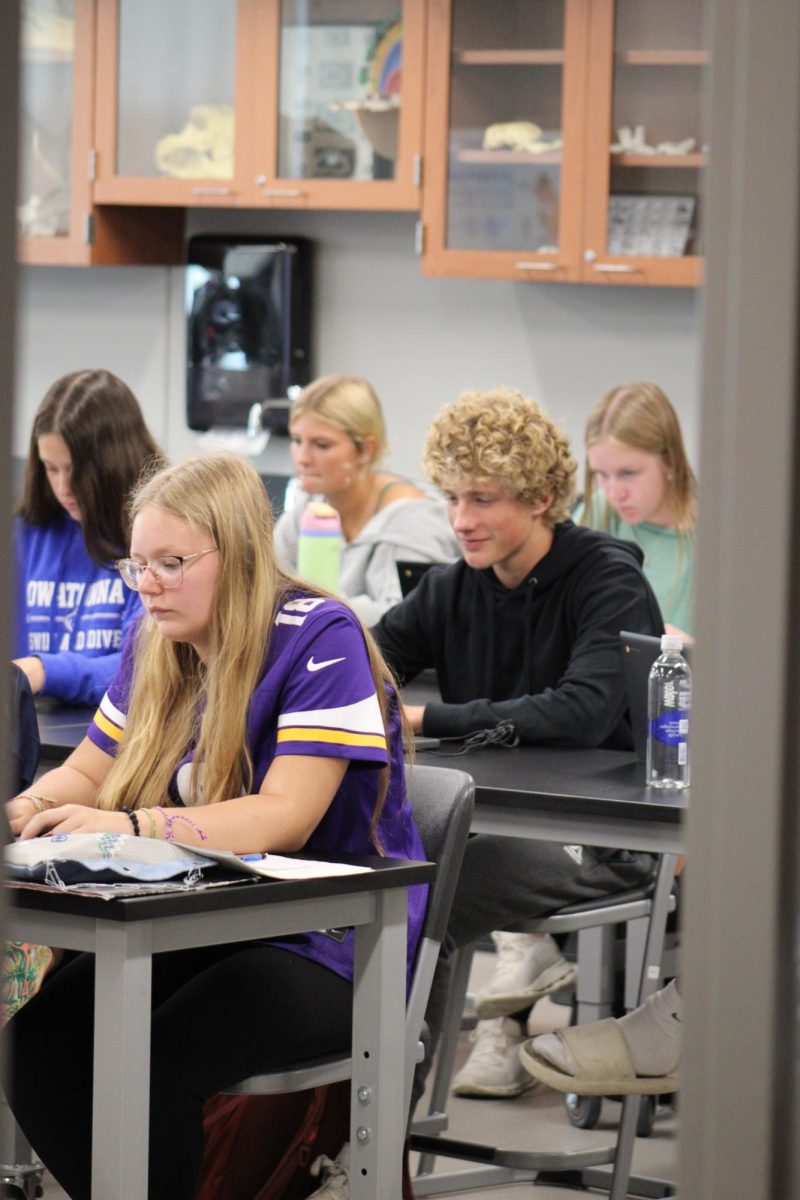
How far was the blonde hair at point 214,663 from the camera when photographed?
7.27ft

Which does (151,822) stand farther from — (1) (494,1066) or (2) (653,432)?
(2) (653,432)

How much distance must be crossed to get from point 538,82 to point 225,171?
3.13 ft

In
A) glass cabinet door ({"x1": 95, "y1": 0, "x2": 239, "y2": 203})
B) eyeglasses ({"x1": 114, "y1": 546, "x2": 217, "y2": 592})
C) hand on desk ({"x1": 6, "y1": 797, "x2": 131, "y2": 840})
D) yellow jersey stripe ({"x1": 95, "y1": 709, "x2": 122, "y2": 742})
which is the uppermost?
glass cabinet door ({"x1": 95, "y1": 0, "x2": 239, "y2": 203})

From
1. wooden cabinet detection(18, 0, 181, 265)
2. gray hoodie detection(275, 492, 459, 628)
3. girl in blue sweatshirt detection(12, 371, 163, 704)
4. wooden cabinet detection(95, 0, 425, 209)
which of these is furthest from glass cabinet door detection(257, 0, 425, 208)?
girl in blue sweatshirt detection(12, 371, 163, 704)

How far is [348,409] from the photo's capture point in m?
4.37

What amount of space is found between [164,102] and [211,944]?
149 inches

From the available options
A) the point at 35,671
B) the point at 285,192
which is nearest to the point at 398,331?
the point at 285,192

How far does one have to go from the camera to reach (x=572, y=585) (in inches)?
118

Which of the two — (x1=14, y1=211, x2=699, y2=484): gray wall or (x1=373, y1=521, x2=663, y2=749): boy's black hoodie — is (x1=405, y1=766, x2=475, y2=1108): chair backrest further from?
(x1=14, y1=211, x2=699, y2=484): gray wall

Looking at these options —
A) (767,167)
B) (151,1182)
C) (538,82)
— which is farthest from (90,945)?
(538,82)

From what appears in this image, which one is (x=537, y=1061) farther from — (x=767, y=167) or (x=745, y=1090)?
(x=767, y=167)

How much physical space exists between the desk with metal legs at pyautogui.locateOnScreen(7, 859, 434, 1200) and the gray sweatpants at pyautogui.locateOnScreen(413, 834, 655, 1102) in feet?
2.15

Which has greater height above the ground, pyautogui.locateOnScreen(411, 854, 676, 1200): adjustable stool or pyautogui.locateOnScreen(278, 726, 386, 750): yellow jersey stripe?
pyautogui.locateOnScreen(278, 726, 386, 750): yellow jersey stripe

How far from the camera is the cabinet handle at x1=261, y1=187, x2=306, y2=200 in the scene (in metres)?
5.02
